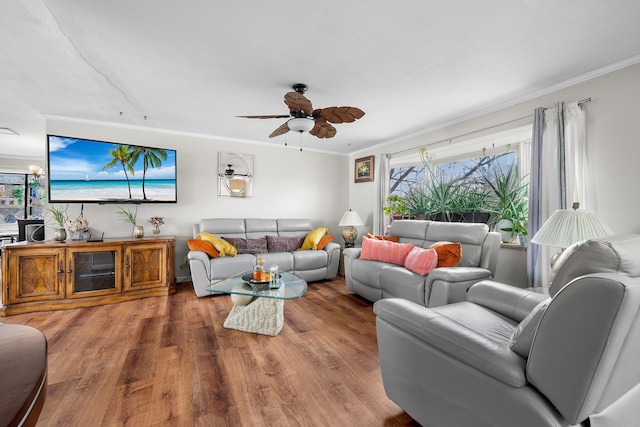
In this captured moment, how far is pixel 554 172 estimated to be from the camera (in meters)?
2.59

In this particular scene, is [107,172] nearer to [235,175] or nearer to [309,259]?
[235,175]

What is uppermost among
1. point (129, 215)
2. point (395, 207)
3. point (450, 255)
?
point (395, 207)

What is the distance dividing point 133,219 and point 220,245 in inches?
53.5

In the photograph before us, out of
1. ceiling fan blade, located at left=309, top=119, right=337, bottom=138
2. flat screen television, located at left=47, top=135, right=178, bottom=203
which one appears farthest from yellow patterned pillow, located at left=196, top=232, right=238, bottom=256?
ceiling fan blade, located at left=309, top=119, right=337, bottom=138

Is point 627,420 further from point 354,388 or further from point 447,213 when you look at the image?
point 447,213

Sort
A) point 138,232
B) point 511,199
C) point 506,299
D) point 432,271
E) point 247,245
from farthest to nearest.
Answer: point 247,245 → point 138,232 → point 511,199 → point 432,271 → point 506,299

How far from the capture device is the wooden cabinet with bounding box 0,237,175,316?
119 inches

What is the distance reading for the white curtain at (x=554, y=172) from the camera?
2469 millimetres

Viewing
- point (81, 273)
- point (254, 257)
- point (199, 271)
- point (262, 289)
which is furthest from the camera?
point (254, 257)

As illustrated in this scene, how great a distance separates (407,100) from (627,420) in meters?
2.86

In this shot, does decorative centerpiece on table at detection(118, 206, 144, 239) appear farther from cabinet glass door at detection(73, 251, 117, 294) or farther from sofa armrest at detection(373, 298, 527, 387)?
sofa armrest at detection(373, 298, 527, 387)

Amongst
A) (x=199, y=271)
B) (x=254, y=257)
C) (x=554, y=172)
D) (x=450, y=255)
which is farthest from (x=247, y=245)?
(x=554, y=172)

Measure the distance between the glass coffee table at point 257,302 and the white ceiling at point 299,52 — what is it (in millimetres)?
1944

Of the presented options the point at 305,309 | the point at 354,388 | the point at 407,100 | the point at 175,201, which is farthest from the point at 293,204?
the point at 354,388
